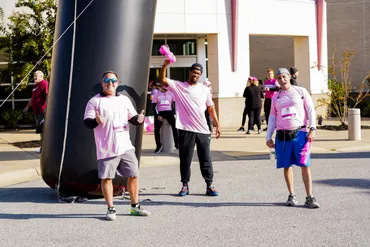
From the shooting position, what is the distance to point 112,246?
22.4 ft

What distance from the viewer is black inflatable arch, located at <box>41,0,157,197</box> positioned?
30.9ft

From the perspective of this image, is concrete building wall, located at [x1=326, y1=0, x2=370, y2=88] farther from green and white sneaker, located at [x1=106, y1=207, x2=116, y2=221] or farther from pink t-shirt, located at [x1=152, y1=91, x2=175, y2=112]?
green and white sneaker, located at [x1=106, y1=207, x2=116, y2=221]

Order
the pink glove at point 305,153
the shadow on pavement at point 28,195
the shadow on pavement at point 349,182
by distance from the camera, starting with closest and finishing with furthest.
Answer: the pink glove at point 305,153 → the shadow on pavement at point 28,195 → the shadow on pavement at point 349,182

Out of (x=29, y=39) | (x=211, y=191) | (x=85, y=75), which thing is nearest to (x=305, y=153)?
(x=211, y=191)

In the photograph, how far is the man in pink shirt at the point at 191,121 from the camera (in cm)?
967

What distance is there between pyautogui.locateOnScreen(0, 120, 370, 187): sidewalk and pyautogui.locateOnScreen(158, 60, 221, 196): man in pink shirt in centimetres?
348

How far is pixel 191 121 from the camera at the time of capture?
→ 971cm

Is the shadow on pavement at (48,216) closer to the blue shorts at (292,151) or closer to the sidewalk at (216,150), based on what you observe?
the blue shorts at (292,151)

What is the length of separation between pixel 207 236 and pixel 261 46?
1039 inches

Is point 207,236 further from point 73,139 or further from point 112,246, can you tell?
point 73,139

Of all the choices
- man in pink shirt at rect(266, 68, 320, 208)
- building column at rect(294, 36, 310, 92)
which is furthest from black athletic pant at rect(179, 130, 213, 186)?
building column at rect(294, 36, 310, 92)

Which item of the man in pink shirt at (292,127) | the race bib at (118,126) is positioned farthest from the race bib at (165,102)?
the race bib at (118,126)

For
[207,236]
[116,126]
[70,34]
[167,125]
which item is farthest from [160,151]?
[207,236]

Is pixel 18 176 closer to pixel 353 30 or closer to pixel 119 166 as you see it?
pixel 119 166
